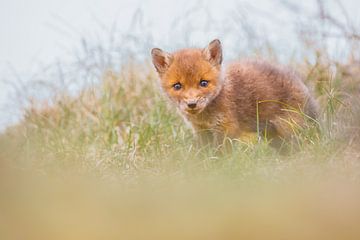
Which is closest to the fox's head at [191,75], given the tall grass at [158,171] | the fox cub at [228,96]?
the fox cub at [228,96]

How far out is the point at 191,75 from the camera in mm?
7066

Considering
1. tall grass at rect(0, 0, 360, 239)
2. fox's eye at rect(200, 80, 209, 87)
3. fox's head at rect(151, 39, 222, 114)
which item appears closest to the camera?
tall grass at rect(0, 0, 360, 239)

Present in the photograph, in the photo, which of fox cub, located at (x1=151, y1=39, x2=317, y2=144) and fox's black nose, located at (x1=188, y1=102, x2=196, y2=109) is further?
fox cub, located at (x1=151, y1=39, x2=317, y2=144)

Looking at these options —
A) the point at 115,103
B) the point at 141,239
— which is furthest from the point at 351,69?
the point at 141,239

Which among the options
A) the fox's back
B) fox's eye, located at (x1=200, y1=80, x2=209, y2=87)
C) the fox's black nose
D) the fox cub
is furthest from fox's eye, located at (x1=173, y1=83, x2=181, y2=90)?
the fox's back

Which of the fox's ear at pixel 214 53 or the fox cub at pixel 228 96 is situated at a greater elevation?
the fox's ear at pixel 214 53

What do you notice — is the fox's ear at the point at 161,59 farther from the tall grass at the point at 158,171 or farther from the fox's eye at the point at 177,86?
the tall grass at the point at 158,171

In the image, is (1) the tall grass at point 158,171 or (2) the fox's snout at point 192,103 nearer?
(1) the tall grass at point 158,171

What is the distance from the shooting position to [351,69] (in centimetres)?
815

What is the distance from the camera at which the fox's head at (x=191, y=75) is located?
22.9 ft

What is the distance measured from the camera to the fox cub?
7.06m

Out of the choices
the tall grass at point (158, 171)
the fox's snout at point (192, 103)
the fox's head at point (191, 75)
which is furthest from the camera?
the fox's head at point (191, 75)

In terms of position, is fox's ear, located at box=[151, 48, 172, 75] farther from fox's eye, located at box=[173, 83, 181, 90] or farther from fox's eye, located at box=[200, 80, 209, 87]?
fox's eye, located at box=[200, 80, 209, 87]

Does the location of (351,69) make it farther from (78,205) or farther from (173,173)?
(78,205)
